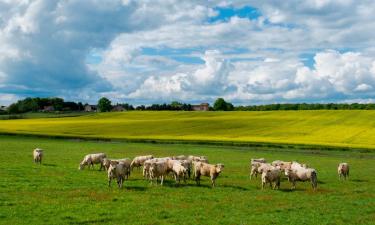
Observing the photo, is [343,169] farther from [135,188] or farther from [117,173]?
[117,173]

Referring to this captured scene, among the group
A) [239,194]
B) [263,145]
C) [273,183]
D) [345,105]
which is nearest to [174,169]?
[239,194]

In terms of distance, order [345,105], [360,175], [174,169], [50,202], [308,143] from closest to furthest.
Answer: [50,202], [174,169], [360,175], [308,143], [345,105]

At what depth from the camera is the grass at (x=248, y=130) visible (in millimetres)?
79000

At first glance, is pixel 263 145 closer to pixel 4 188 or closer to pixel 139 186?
pixel 139 186

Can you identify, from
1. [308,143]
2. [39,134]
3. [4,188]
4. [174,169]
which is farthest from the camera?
[39,134]

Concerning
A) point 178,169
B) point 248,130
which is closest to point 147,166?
point 178,169

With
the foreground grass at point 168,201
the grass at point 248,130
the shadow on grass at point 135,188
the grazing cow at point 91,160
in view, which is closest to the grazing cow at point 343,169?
the foreground grass at point 168,201

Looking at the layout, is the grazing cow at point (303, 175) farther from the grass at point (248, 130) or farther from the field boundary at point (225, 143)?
the grass at point (248, 130)

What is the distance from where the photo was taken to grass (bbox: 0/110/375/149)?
79.0 m

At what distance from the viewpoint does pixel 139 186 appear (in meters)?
27.6

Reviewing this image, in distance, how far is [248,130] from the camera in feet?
315

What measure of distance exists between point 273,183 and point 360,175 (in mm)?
11883

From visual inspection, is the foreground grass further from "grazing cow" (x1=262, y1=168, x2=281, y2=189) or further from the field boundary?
the field boundary

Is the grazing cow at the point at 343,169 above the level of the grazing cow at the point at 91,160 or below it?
below
